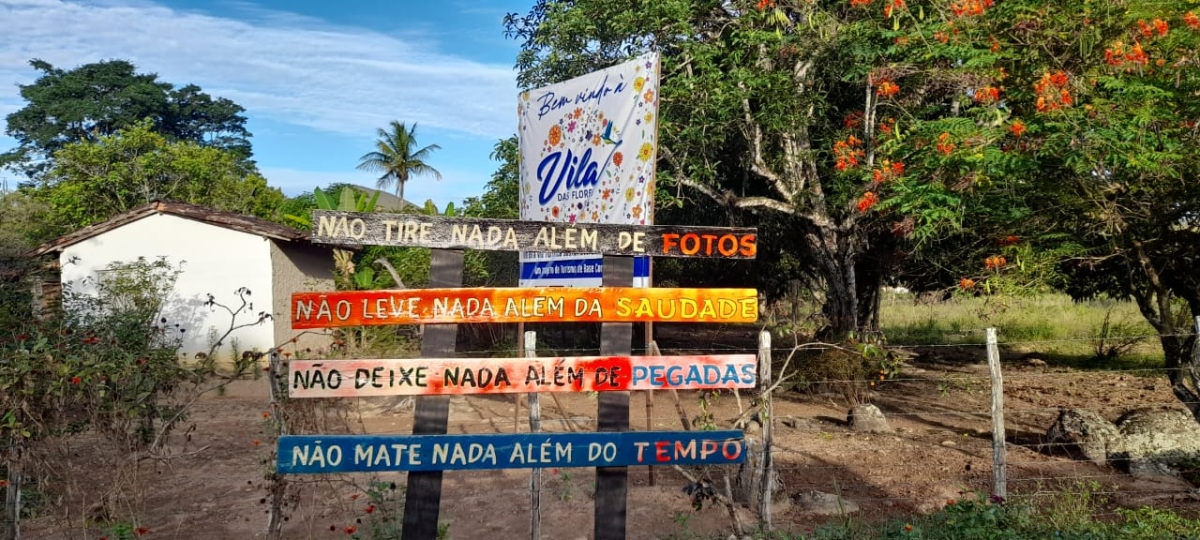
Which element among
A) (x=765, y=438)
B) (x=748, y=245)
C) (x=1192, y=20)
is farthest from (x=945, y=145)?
(x=748, y=245)

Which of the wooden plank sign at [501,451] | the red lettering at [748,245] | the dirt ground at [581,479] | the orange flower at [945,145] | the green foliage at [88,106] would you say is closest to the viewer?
the wooden plank sign at [501,451]

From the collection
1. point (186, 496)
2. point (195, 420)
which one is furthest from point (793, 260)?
point (186, 496)

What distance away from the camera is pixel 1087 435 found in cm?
903

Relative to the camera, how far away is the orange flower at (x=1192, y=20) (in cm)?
768

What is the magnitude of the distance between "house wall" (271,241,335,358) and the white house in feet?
0.59

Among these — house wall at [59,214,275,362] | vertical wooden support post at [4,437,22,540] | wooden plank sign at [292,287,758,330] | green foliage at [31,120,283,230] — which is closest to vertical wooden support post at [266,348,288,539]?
wooden plank sign at [292,287,758,330]

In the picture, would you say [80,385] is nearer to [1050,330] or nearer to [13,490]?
[13,490]

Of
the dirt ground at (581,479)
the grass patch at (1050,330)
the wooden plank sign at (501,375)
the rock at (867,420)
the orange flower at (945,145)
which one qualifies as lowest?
the dirt ground at (581,479)

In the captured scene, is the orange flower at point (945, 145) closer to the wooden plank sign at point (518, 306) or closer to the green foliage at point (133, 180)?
the wooden plank sign at point (518, 306)

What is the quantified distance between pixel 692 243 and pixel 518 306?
42.7 inches

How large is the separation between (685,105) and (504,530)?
24.4ft

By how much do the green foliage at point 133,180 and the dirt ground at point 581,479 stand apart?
47.9 feet

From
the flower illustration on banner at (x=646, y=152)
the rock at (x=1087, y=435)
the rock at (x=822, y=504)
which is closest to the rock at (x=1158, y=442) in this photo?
the rock at (x=1087, y=435)

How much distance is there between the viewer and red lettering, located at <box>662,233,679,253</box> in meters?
5.04
